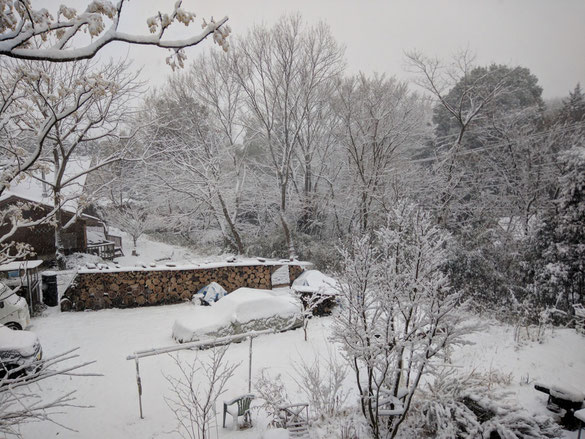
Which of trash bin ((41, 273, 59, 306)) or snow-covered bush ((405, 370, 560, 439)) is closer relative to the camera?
snow-covered bush ((405, 370, 560, 439))

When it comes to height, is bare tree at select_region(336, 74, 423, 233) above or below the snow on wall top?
above

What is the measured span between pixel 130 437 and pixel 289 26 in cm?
1568

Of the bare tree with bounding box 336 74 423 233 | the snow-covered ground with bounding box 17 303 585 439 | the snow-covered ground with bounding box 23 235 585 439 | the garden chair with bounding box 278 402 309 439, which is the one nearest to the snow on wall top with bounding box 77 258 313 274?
the snow-covered ground with bounding box 23 235 585 439

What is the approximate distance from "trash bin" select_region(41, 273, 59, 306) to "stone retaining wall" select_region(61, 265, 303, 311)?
309 mm

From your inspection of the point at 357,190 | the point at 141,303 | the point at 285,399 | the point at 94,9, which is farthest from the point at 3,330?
the point at 357,190

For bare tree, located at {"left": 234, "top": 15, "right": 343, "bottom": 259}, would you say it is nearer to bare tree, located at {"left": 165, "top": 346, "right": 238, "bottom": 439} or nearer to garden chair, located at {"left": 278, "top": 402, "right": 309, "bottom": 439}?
bare tree, located at {"left": 165, "top": 346, "right": 238, "bottom": 439}

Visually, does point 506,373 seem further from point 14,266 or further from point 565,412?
point 14,266

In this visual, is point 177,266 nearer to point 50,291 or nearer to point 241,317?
point 50,291

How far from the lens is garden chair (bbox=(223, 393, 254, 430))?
4.79m

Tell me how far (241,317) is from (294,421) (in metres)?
3.57

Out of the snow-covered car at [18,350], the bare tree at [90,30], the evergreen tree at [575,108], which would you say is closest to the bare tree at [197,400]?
the snow-covered car at [18,350]

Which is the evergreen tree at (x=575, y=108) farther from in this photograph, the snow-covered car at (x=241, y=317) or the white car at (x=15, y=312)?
the white car at (x=15, y=312)

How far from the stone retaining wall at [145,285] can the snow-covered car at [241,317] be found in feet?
9.18

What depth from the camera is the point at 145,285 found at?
10.4 meters
